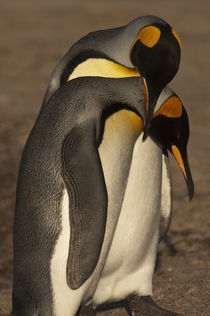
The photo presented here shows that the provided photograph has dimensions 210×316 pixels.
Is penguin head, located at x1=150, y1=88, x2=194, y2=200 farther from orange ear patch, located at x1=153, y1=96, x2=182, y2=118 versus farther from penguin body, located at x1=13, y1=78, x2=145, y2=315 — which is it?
penguin body, located at x1=13, y1=78, x2=145, y2=315

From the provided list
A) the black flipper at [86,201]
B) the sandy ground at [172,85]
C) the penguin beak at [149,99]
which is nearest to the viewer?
the black flipper at [86,201]

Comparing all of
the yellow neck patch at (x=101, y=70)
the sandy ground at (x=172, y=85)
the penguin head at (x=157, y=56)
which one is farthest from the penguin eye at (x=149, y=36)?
the sandy ground at (x=172, y=85)

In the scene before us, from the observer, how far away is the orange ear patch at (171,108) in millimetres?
2814

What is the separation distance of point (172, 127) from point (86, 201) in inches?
20.8

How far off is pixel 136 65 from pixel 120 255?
0.79 meters

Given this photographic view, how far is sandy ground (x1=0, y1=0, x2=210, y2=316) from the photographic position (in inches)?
148

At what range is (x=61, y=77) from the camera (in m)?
3.01

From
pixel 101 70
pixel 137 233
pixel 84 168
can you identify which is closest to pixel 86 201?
pixel 84 168

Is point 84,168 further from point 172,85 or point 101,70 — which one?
point 172,85

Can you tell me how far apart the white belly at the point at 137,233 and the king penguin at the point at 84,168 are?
0.06 ft

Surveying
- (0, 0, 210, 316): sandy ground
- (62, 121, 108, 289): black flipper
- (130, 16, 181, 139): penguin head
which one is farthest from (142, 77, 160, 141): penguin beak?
(0, 0, 210, 316): sandy ground

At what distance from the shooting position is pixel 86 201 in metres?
2.59

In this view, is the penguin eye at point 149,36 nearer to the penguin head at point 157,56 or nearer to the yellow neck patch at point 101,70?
the penguin head at point 157,56

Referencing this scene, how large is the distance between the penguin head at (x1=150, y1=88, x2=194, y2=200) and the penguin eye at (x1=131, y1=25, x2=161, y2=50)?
0.22 meters
